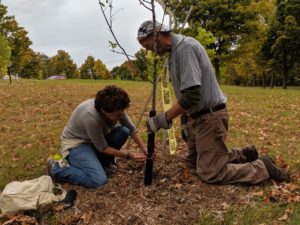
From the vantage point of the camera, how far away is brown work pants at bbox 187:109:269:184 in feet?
15.6

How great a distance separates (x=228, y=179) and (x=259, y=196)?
1.41 ft

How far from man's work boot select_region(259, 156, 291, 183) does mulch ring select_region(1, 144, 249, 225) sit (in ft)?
1.57

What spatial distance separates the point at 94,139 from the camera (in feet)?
16.1

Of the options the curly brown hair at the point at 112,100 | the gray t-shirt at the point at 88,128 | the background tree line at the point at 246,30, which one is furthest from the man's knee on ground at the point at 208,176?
the background tree line at the point at 246,30

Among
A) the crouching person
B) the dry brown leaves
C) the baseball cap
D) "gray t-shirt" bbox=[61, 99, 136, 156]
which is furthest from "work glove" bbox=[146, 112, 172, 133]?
the dry brown leaves

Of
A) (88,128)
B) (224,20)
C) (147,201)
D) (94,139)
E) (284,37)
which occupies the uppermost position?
(224,20)

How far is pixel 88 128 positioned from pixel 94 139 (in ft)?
0.53

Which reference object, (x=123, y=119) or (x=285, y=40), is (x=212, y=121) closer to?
(x=123, y=119)

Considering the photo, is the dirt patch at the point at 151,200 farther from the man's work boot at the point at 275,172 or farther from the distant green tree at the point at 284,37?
the distant green tree at the point at 284,37

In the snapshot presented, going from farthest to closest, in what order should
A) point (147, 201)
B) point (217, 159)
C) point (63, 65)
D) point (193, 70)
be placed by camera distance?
point (63, 65) → point (217, 159) → point (147, 201) → point (193, 70)

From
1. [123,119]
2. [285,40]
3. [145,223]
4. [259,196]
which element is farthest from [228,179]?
[285,40]

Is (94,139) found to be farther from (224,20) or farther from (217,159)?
(224,20)

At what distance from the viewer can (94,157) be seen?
5168mm

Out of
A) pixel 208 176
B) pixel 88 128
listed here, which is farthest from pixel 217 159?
pixel 88 128
